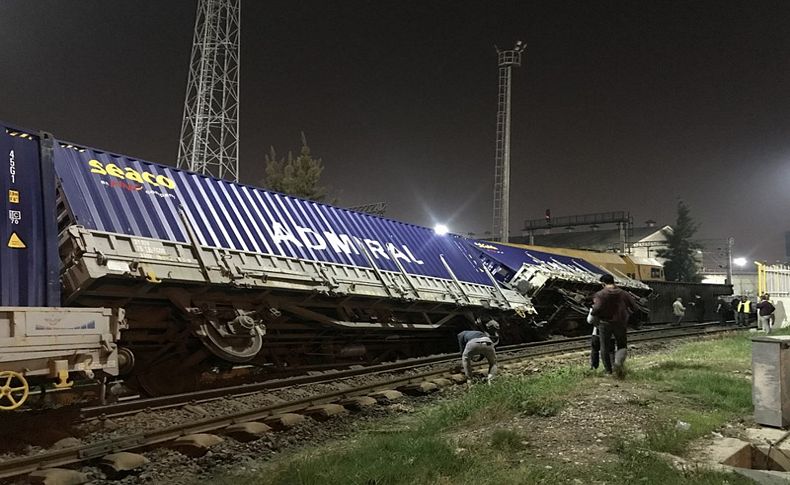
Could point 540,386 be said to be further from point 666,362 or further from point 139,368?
point 139,368

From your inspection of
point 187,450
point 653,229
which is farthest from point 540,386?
point 653,229

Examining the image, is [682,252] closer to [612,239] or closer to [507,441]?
[612,239]

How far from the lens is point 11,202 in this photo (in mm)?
5684

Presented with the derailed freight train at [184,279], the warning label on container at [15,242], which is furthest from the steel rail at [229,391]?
the warning label on container at [15,242]

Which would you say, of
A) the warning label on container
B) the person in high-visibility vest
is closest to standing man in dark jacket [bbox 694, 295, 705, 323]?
the person in high-visibility vest

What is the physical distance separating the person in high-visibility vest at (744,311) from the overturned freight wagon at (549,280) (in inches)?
334

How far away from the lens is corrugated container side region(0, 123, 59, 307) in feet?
18.0

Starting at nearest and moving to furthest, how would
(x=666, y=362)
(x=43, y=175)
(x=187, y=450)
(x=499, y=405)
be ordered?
(x=187, y=450) → (x=43, y=175) → (x=499, y=405) → (x=666, y=362)

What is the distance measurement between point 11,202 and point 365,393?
503 cm

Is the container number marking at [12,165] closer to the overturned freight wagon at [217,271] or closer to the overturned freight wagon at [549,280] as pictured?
the overturned freight wagon at [217,271]

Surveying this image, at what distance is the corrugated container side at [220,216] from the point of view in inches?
265

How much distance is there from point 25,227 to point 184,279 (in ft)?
5.77

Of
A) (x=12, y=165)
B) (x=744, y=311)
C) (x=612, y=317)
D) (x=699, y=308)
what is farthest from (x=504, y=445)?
(x=699, y=308)

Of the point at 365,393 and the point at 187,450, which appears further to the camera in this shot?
the point at 365,393
